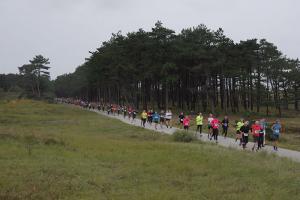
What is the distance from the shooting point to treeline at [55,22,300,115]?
226 feet

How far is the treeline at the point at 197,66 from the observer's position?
226ft

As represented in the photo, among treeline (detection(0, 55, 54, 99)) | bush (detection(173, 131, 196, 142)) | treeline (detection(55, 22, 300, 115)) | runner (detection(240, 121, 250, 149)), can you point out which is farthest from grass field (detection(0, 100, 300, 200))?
treeline (detection(0, 55, 54, 99))

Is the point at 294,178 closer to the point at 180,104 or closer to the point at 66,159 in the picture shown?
the point at 66,159

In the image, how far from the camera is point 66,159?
16656 millimetres

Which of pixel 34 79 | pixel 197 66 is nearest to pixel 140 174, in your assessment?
pixel 197 66

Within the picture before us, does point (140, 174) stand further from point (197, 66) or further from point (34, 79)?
point (34, 79)

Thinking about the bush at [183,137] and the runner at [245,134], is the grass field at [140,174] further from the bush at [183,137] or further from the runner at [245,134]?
the bush at [183,137]

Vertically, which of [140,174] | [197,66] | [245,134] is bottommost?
[140,174]

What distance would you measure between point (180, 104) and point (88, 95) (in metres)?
69.1

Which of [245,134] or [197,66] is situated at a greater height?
[197,66]

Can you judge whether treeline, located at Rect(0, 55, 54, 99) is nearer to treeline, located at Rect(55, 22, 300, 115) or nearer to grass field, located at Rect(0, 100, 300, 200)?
treeline, located at Rect(55, 22, 300, 115)

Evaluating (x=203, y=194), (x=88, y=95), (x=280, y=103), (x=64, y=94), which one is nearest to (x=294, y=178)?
(x=203, y=194)

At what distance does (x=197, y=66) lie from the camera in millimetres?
66875

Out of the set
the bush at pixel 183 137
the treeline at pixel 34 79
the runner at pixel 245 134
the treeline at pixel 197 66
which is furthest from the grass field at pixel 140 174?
the treeline at pixel 34 79
